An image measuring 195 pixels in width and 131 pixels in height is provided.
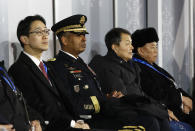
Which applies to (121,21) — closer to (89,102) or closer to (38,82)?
(89,102)

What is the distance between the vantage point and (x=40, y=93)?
11.2 feet

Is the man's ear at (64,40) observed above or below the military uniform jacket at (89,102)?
above

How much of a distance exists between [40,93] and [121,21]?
2.87 m

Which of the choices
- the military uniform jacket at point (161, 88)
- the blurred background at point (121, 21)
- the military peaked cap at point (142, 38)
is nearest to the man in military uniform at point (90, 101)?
the blurred background at point (121, 21)

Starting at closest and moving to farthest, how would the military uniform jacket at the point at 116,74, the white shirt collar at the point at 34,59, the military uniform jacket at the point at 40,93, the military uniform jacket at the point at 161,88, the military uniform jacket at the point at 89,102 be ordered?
the military uniform jacket at the point at 40,93 < the white shirt collar at the point at 34,59 < the military uniform jacket at the point at 89,102 < the military uniform jacket at the point at 116,74 < the military uniform jacket at the point at 161,88

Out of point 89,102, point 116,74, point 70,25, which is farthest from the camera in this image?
point 116,74

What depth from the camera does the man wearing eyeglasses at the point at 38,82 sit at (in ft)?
11.1

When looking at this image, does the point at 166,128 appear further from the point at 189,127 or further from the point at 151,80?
the point at 151,80

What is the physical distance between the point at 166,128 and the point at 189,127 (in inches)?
32.0

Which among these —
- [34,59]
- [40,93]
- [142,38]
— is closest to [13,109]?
[40,93]

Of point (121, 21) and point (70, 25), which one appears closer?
point (70, 25)

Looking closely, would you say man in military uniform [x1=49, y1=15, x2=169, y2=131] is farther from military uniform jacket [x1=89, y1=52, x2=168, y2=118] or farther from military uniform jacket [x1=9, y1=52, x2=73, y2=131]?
military uniform jacket [x1=89, y1=52, x2=168, y2=118]

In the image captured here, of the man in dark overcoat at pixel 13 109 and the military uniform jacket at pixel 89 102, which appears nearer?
the man in dark overcoat at pixel 13 109

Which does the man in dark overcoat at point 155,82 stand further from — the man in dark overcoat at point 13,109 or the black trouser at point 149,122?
the man in dark overcoat at point 13,109
